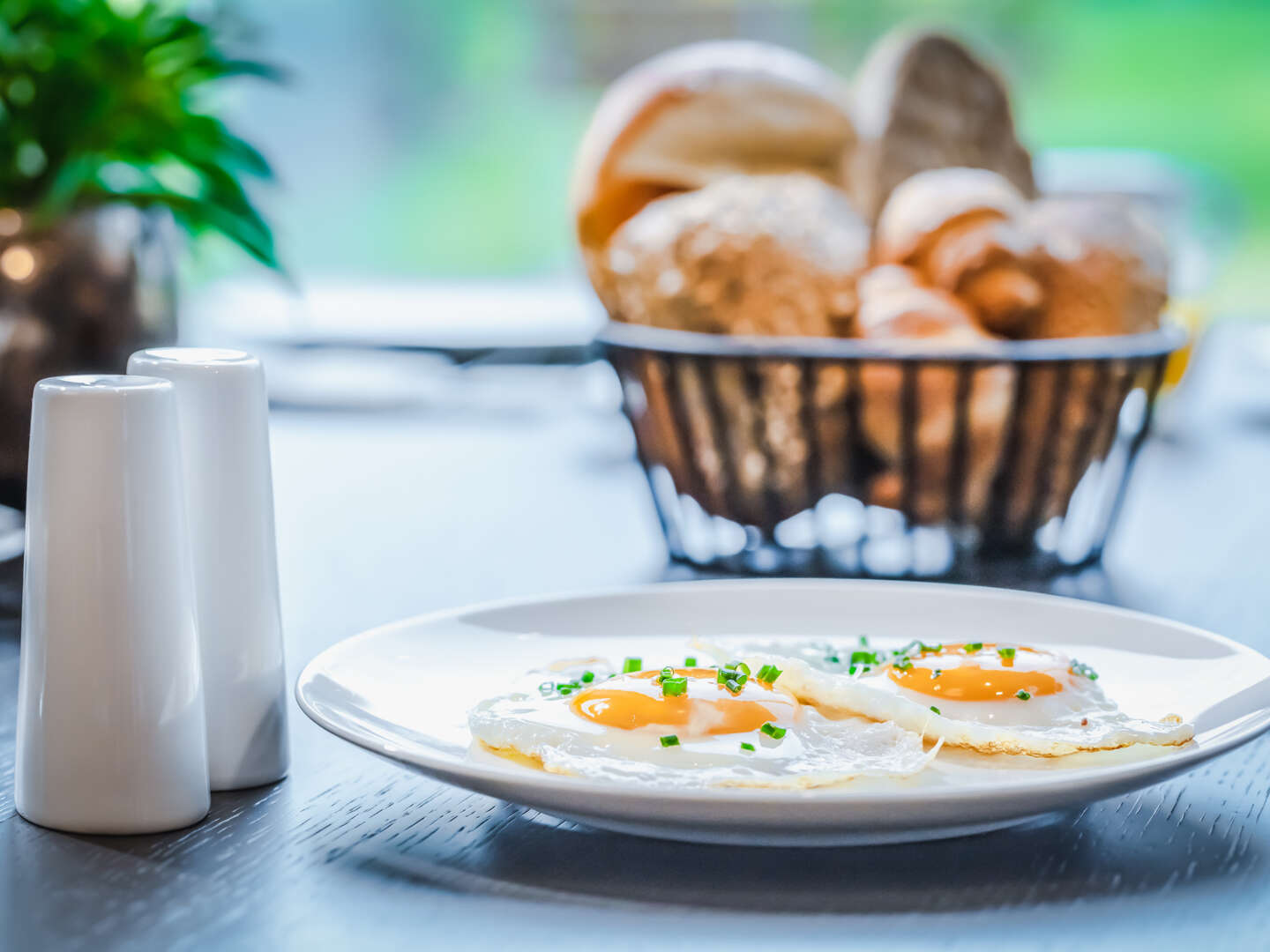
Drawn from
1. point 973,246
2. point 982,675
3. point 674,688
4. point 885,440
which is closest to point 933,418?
point 885,440

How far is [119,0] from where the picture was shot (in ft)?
5.97

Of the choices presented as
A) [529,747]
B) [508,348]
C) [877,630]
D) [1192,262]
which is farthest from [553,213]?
[529,747]

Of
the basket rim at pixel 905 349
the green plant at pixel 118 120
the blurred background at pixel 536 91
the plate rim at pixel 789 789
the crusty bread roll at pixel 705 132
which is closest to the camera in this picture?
the plate rim at pixel 789 789

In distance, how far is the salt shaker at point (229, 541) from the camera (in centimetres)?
64

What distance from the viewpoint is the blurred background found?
11.1ft

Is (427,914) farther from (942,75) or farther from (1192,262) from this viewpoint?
(1192,262)

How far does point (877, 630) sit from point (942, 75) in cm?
99

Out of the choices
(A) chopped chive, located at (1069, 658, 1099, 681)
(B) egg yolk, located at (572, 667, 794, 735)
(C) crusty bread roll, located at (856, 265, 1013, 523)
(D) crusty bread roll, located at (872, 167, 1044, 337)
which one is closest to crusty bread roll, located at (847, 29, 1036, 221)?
(D) crusty bread roll, located at (872, 167, 1044, 337)

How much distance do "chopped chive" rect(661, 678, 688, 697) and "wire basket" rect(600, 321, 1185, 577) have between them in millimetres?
500

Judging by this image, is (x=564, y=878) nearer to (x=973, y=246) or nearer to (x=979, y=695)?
(x=979, y=695)

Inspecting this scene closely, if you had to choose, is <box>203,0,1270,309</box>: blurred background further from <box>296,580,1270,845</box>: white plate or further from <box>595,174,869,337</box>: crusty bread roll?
<box>296,580,1270,845</box>: white plate

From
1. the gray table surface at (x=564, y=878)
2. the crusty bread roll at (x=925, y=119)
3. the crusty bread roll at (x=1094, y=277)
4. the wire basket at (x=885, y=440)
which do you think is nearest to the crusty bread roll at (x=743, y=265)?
the wire basket at (x=885, y=440)

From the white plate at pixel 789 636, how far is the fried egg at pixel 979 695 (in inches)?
0.6

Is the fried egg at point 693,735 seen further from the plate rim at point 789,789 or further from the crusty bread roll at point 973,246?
the crusty bread roll at point 973,246
